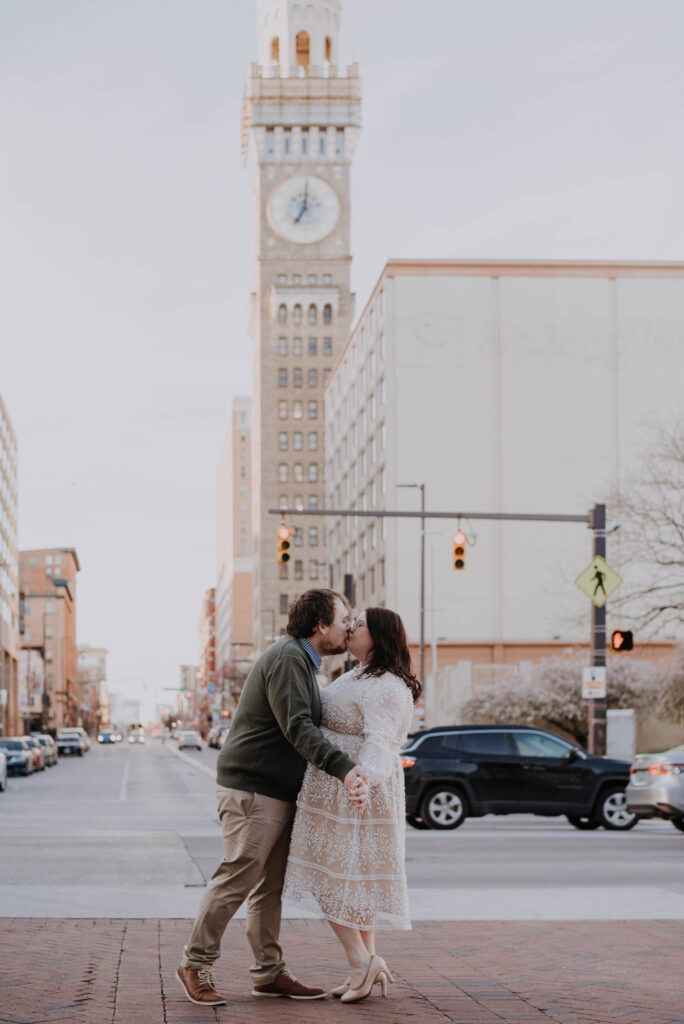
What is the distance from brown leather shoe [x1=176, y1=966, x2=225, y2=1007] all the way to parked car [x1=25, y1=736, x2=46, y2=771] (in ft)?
153

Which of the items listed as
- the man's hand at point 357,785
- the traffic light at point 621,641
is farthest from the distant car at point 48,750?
the man's hand at point 357,785

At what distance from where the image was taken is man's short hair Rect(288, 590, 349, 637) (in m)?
6.95

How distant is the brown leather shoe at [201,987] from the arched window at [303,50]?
140 metres

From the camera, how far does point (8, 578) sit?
10988cm

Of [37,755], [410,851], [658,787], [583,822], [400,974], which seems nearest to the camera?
[400,974]

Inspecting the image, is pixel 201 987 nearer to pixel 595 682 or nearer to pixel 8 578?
pixel 595 682

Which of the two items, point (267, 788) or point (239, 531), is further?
point (239, 531)

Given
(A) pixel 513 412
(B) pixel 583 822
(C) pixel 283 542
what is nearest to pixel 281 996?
(B) pixel 583 822

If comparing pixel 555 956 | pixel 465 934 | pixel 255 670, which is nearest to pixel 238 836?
pixel 255 670

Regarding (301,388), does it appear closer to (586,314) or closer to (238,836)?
(586,314)

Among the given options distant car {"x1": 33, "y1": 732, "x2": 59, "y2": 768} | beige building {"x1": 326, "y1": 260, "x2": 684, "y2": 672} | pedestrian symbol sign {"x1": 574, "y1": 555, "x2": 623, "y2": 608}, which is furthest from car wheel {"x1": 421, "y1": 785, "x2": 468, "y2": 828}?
beige building {"x1": 326, "y1": 260, "x2": 684, "y2": 672}

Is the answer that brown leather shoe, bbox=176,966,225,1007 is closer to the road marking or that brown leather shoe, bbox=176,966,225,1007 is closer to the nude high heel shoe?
the nude high heel shoe

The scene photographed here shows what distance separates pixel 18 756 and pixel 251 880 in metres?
43.5

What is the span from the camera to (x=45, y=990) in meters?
7.11
